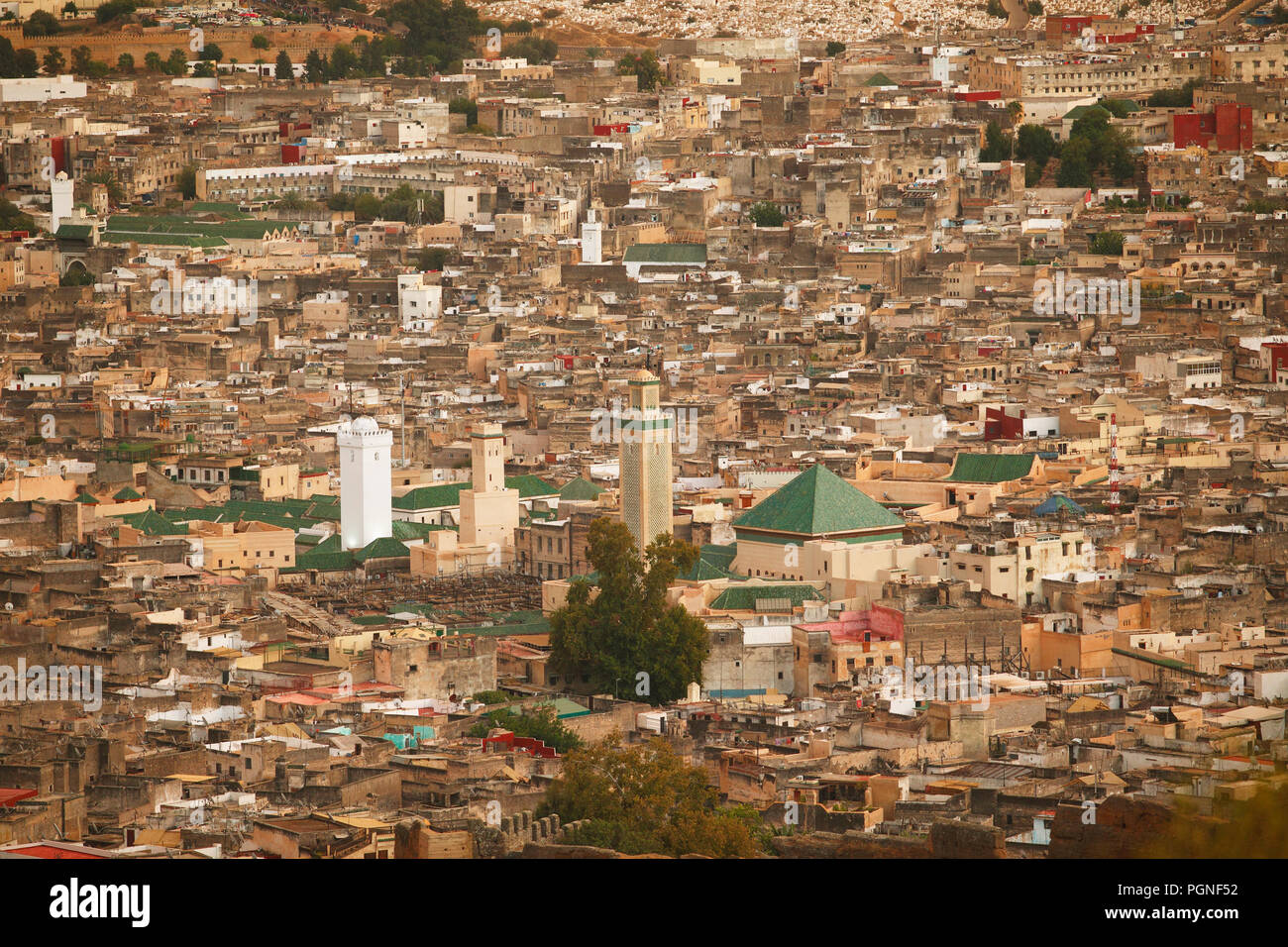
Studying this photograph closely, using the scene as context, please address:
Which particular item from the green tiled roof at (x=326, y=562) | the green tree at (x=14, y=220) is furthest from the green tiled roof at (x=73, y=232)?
the green tiled roof at (x=326, y=562)

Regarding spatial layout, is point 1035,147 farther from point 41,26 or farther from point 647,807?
point 647,807

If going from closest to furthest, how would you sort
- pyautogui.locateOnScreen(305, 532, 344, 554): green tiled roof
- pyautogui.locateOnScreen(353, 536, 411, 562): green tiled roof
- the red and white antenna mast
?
the red and white antenna mast
pyautogui.locateOnScreen(353, 536, 411, 562): green tiled roof
pyautogui.locateOnScreen(305, 532, 344, 554): green tiled roof

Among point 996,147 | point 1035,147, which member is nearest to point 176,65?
point 996,147

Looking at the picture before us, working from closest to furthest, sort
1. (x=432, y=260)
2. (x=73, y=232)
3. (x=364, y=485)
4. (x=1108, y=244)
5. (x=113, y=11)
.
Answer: (x=364, y=485), (x=1108, y=244), (x=432, y=260), (x=73, y=232), (x=113, y=11)

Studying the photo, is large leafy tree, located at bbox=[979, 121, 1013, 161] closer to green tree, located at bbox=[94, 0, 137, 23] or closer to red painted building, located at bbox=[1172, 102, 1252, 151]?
red painted building, located at bbox=[1172, 102, 1252, 151]

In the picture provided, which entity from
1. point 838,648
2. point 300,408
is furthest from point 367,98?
point 838,648

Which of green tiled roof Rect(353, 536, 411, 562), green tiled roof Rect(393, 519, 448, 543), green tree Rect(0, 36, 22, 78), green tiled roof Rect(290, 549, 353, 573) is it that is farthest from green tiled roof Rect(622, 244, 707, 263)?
green tree Rect(0, 36, 22, 78)
